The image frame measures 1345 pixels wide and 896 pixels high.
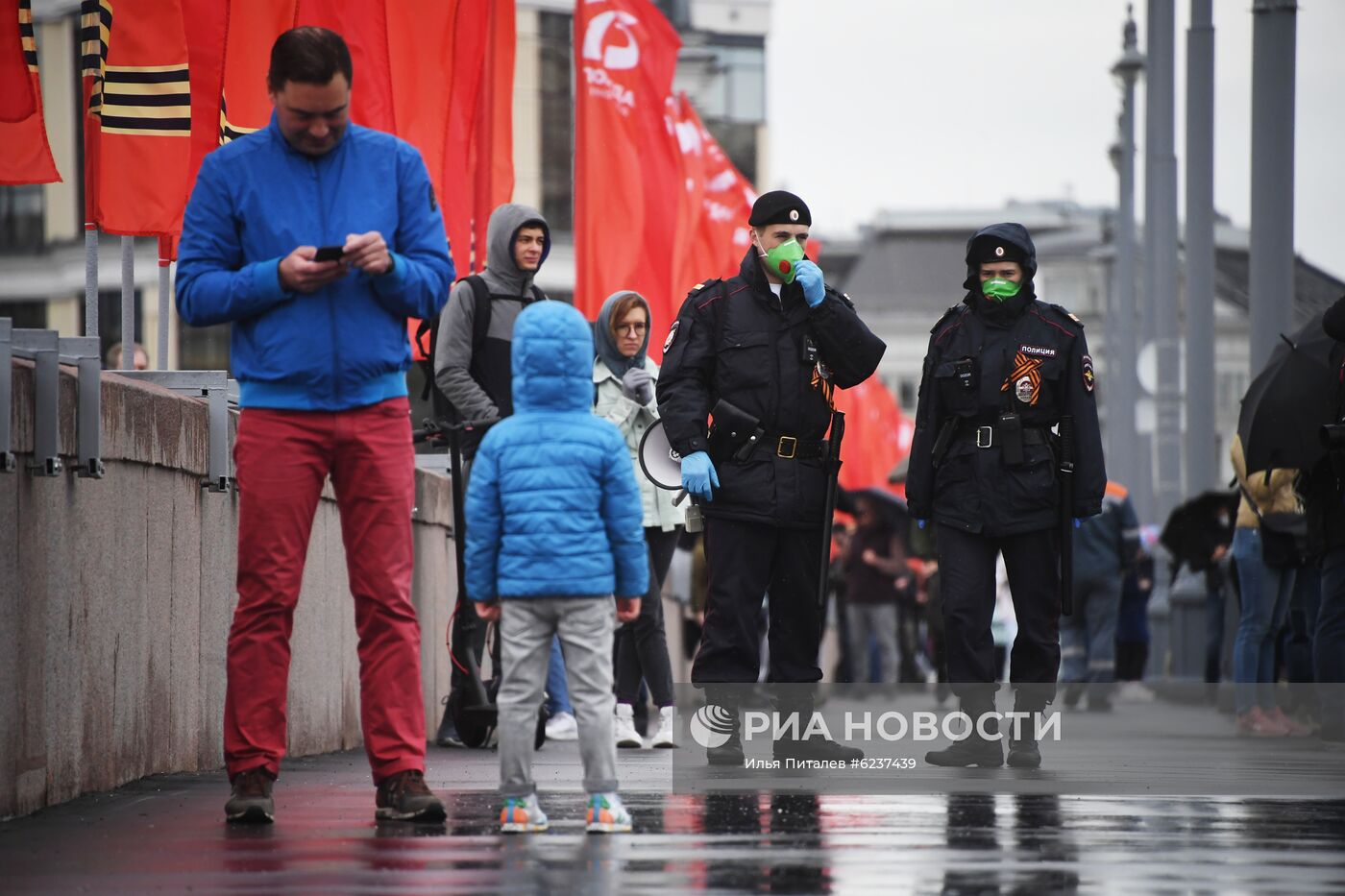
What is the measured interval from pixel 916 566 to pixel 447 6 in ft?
52.4

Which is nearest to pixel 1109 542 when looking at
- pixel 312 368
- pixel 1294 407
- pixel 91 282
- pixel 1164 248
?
pixel 1294 407

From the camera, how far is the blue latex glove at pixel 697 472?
8898mm

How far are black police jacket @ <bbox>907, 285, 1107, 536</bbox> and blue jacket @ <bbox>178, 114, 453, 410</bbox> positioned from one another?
287 cm

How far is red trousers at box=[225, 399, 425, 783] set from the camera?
6.92 meters

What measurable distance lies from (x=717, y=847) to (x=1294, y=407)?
21.1 feet

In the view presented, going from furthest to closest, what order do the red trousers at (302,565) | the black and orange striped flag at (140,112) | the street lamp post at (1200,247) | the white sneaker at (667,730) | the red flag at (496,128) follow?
the street lamp post at (1200,247) < the red flag at (496,128) < the white sneaker at (667,730) < the black and orange striped flag at (140,112) < the red trousers at (302,565)

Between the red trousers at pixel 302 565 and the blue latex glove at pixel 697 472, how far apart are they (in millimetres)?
1935

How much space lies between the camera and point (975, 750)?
29.9 feet

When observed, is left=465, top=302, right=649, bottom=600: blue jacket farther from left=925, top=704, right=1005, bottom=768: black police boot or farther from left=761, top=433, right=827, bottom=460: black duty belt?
left=925, top=704, right=1005, bottom=768: black police boot

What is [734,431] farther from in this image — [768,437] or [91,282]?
[91,282]

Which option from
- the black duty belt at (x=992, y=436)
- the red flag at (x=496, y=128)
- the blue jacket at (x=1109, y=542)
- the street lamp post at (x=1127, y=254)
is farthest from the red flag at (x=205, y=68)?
the street lamp post at (x=1127, y=254)

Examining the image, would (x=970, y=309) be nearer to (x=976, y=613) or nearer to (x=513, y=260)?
(x=976, y=613)

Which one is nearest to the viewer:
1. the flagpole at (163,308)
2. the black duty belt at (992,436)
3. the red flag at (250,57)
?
the black duty belt at (992,436)

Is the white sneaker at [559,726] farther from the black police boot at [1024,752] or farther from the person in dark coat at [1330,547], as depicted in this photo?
the person in dark coat at [1330,547]
